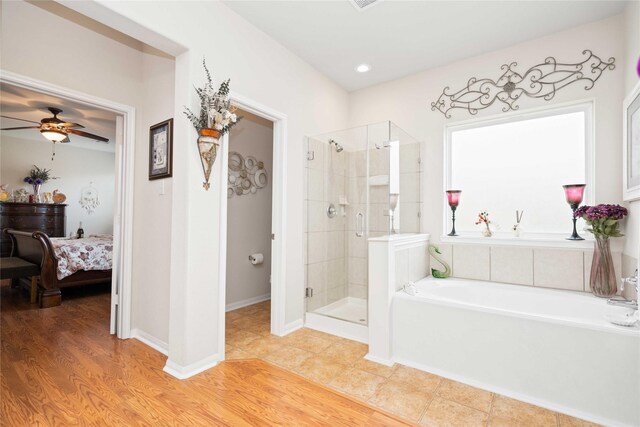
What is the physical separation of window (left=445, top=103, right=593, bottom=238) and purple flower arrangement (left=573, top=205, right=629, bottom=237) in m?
0.32

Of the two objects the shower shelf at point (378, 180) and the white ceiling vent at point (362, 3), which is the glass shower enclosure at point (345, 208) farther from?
the white ceiling vent at point (362, 3)

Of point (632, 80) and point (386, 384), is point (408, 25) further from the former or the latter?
point (386, 384)

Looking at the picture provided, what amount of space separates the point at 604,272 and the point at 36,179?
8.53 m

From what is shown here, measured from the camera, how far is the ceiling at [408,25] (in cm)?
228

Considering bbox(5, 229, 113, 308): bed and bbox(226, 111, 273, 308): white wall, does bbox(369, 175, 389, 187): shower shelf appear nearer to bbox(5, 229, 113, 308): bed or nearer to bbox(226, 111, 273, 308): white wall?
bbox(226, 111, 273, 308): white wall

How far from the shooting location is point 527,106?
272 cm

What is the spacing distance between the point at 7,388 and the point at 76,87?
2111 mm

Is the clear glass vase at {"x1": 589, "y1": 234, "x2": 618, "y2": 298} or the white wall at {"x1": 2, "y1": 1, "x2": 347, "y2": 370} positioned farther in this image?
the clear glass vase at {"x1": 589, "y1": 234, "x2": 618, "y2": 298}

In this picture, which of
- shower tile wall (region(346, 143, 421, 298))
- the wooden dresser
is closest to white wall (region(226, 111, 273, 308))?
shower tile wall (region(346, 143, 421, 298))

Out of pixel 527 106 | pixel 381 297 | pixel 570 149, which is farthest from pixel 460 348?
pixel 527 106

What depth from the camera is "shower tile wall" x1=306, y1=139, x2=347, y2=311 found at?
3121 mm

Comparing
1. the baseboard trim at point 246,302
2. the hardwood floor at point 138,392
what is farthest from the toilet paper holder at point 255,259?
the hardwood floor at point 138,392

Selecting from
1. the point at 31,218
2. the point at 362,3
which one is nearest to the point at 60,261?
the point at 31,218

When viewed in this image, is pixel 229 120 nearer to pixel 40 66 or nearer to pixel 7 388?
pixel 40 66
